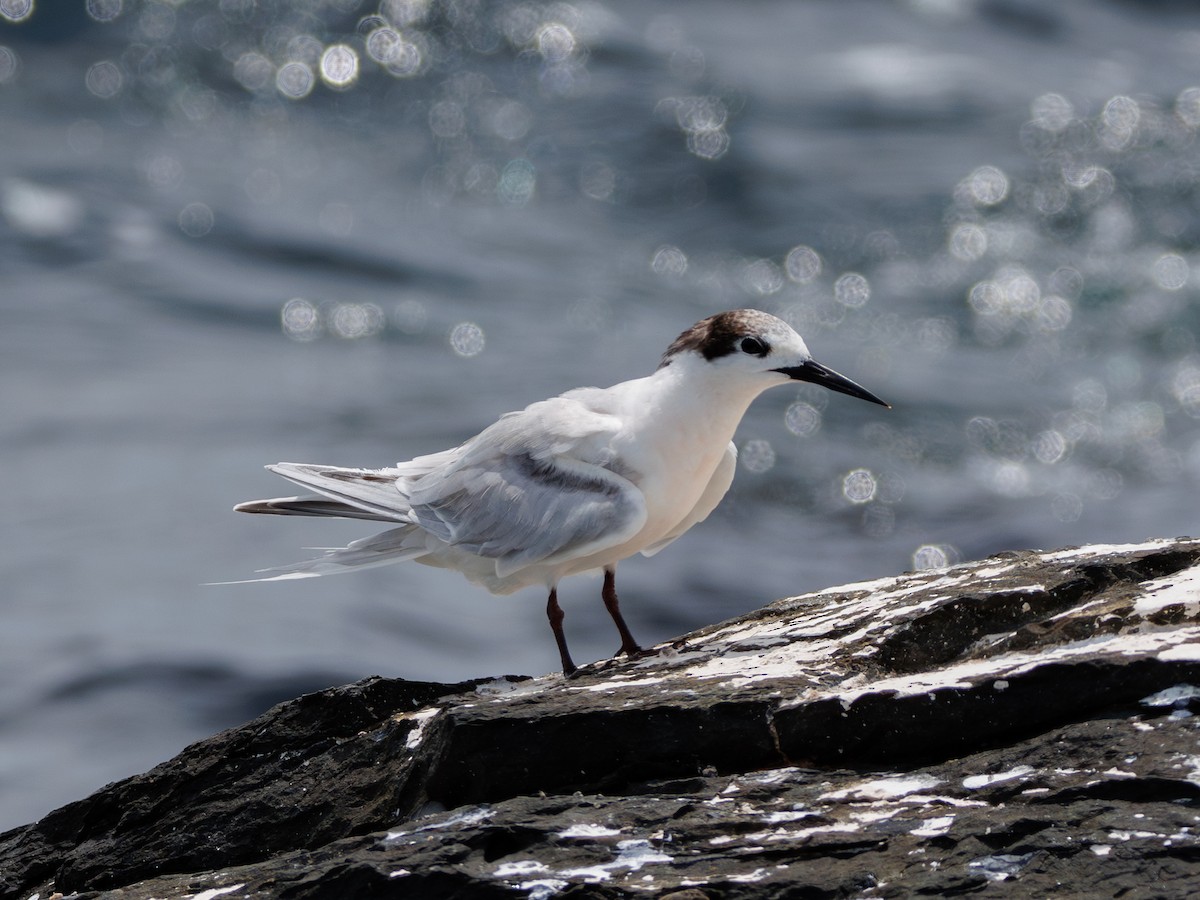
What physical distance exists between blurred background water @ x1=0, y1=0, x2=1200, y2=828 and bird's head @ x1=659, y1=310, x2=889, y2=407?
17.8ft

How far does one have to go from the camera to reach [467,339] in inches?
622

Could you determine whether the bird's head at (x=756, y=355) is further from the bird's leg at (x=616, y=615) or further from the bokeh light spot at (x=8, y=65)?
the bokeh light spot at (x=8, y=65)

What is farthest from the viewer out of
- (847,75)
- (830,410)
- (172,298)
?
(847,75)

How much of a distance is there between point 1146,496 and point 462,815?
9814mm

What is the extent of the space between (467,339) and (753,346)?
409 inches

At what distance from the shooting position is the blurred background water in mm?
11672

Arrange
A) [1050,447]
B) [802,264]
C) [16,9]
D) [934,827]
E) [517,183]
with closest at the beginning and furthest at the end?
[934,827], [1050,447], [802,264], [517,183], [16,9]

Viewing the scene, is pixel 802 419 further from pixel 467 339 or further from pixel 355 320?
pixel 355 320

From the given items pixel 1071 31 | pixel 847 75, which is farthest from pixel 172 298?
pixel 1071 31

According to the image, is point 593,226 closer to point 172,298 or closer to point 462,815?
point 172,298

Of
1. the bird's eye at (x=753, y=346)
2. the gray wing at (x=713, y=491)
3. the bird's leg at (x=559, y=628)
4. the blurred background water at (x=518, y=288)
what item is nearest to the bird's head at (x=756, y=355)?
the bird's eye at (x=753, y=346)

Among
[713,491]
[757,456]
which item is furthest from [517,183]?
[713,491]

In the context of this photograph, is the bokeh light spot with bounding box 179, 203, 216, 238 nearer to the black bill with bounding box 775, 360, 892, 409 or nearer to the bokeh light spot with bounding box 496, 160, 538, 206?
the bokeh light spot with bounding box 496, 160, 538, 206

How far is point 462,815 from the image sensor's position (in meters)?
3.90
